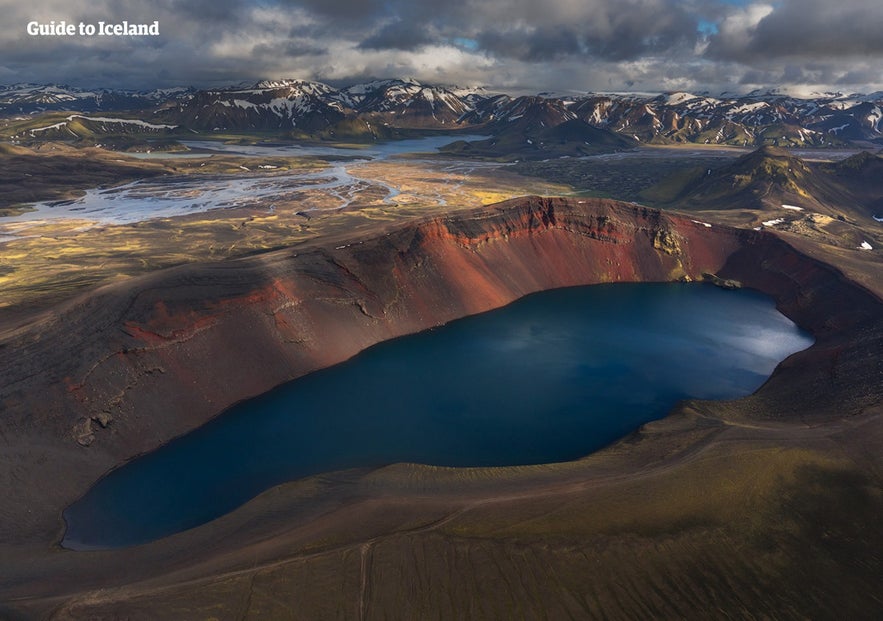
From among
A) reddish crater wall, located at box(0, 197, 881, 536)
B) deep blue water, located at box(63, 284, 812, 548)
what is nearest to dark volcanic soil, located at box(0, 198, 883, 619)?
reddish crater wall, located at box(0, 197, 881, 536)

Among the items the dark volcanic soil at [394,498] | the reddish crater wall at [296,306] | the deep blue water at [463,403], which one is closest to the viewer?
the dark volcanic soil at [394,498]

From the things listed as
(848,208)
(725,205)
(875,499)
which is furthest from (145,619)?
(848,208)

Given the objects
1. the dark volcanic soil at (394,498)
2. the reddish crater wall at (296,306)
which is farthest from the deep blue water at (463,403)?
the reddish crater wall at (296,306)

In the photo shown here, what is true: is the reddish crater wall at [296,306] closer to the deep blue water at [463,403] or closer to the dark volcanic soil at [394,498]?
the dark volcanic soil at [394,498]

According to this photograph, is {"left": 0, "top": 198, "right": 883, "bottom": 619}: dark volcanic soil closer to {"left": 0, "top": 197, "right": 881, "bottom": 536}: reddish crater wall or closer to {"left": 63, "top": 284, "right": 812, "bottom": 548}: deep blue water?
{"left": 0, "top": 197, "right": 881, "bottom": 536}: reddish crater wall

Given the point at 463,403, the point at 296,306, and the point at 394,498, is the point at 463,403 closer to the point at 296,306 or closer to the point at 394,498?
the point at 394,498

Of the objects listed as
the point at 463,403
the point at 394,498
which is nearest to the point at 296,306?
the point at 463,403

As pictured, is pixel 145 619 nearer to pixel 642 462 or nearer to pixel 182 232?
pixel 642 462
